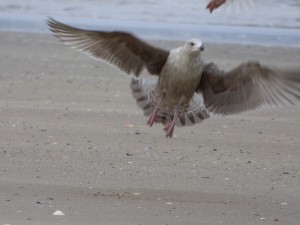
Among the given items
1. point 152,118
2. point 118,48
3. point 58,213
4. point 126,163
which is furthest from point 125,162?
point 58,213

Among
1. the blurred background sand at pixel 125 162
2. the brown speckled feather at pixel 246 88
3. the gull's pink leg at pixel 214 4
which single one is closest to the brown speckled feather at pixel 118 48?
the brown speckled feather at pixel 246 88

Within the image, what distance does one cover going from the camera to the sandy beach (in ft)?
25.3

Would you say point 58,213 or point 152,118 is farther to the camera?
point 152,118

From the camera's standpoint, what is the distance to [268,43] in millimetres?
16812

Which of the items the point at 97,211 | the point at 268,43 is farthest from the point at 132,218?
the point at 268,43

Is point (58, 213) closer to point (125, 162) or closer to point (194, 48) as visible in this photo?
point (125, 162)

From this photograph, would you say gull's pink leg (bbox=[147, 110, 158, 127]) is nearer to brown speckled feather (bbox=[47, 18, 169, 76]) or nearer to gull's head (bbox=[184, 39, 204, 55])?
brown speckled feather (bbox=[47, 18, 169, 76])

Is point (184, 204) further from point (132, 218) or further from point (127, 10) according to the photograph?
point (127, 10)

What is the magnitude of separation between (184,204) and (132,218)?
1.84ft

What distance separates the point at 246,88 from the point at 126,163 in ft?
3.66

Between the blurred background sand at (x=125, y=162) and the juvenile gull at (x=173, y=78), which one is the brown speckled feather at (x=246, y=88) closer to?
the juvenile gull at (x=173, y=78)

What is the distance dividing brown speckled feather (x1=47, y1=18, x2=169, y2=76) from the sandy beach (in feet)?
2.49

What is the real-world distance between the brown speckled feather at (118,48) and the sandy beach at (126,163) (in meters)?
0.76

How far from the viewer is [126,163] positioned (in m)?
9.03
